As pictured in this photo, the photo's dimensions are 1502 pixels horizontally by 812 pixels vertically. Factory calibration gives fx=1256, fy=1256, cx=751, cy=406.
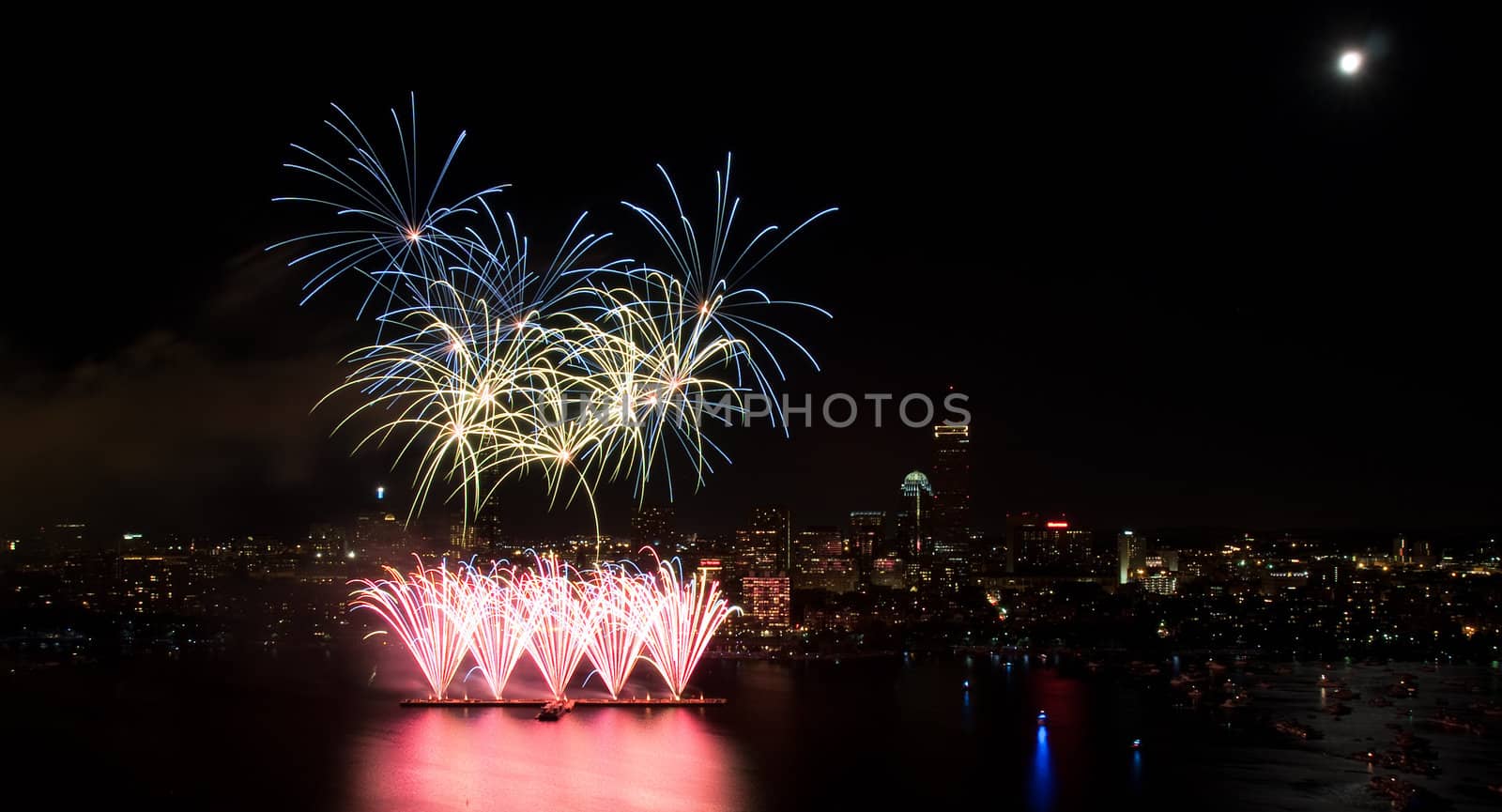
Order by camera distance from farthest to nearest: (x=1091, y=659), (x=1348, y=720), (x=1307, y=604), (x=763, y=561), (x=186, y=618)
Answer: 1. (x=763, y=561)
2. (x=1307, y=604)
3. (x=186, y=618)
4. (x=1091, y=659)
5. (x=1348, y=720)

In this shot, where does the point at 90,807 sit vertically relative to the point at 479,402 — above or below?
below

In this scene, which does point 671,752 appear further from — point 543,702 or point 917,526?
point 917,526

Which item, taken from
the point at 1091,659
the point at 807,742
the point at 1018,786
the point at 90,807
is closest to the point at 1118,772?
the point at 1018,786

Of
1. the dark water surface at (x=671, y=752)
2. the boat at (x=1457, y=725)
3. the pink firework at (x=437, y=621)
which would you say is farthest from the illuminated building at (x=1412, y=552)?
the pink firework at (x=437, y=621)

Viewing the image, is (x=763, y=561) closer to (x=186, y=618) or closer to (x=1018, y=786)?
(x=186, y=618)

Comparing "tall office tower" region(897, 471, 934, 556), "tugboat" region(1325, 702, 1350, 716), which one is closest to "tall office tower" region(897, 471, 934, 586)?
"tall office tower" region(897, 471, 934, 556)

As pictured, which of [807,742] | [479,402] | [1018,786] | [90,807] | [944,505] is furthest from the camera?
[944,505]

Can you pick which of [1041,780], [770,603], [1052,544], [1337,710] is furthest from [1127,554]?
[1041,780]
